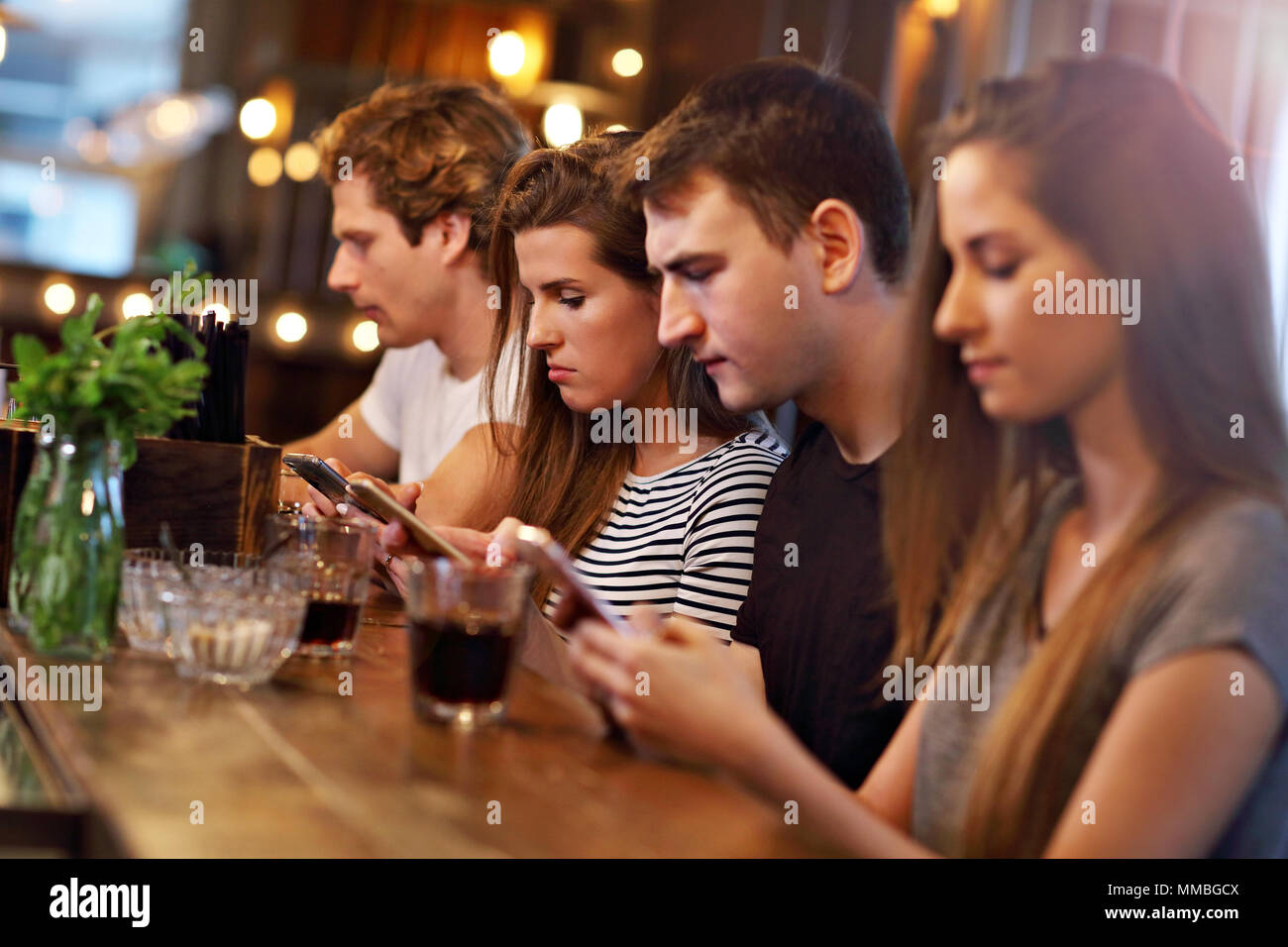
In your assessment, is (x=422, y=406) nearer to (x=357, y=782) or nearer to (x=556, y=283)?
(x=556, y=283)

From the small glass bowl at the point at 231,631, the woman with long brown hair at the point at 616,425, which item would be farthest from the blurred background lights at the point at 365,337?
the small glass bowl at the point at 231,631

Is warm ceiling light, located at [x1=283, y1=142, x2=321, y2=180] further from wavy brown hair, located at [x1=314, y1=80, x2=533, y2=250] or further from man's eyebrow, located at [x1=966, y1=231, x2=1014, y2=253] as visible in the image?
man's eyebrow, located at [x1=966, y1=231, x2=1014, y2=253]

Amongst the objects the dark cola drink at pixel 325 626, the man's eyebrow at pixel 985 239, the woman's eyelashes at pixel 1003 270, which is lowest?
the dark cola drink at pixel 325 626

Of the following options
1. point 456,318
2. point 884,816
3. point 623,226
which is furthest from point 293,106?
point 884,816

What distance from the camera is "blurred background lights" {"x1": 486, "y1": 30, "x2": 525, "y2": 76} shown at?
502 cm

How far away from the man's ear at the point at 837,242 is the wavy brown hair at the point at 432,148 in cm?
120

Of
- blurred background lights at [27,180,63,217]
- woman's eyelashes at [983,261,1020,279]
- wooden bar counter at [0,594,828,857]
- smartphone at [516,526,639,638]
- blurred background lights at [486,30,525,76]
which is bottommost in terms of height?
wooden bar counter at [0,594,828,857]

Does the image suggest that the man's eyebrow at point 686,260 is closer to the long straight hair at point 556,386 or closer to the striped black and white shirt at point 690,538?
the long straight hair at point 556,386

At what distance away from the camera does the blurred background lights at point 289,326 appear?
17.1 ft

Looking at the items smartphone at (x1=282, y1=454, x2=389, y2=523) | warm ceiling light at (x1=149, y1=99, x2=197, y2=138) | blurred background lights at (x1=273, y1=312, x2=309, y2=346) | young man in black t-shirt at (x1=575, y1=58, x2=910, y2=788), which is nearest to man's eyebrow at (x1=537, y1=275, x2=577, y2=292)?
young man in black t-shirt at (x1=575, y1=58, x2=910, y2=788)

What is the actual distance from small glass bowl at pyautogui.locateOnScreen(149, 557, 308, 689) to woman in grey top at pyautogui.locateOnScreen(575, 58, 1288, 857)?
30 centimetres

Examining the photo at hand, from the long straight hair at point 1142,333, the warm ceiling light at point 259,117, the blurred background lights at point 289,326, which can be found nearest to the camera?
the long straight hair at point 1142,333
